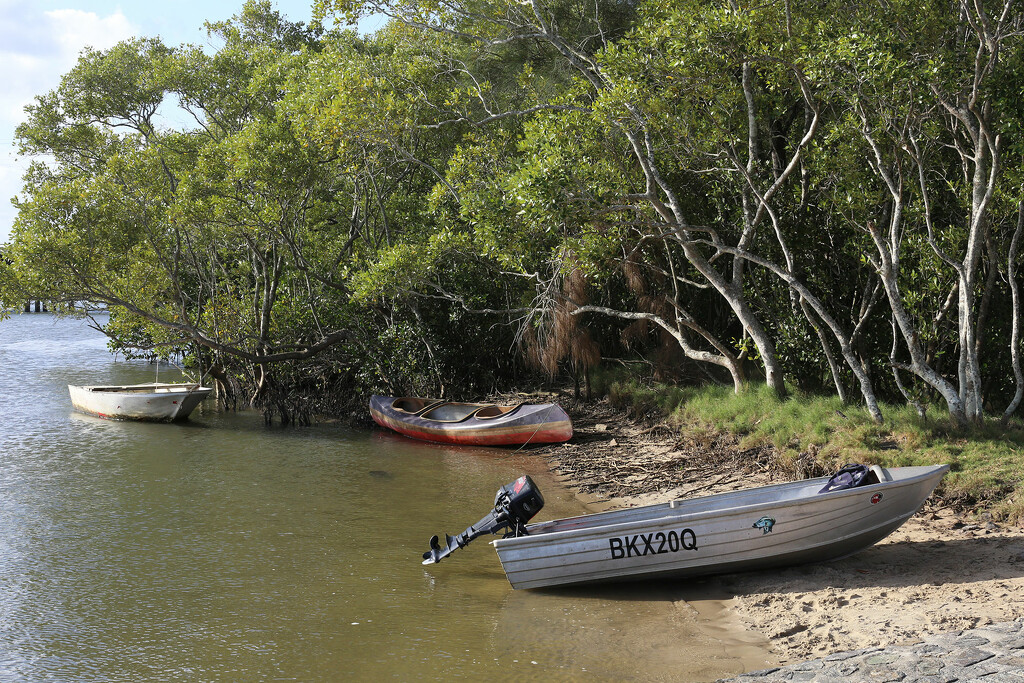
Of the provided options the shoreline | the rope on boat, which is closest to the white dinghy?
the shoreline

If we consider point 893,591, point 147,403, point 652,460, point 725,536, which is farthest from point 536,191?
point 147,403

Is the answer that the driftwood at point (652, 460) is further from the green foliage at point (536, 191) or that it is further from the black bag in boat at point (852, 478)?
the black bag in boat at point (852, 478)

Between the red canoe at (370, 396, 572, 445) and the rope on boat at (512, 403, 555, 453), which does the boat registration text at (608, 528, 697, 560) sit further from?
the rope on boat at (512, 403, 555, 453)

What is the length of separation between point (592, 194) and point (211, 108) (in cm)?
1248

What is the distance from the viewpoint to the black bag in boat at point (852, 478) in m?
7.15

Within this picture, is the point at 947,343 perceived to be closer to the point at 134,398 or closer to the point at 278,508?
the point at 278,508

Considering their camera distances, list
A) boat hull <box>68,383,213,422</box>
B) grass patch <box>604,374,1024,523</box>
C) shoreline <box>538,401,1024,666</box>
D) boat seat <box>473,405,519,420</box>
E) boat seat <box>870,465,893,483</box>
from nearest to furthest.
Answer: shoreline <box>538,401,1024,666</box> < boat seat <box>870,465,893,483</box> < grass patch <box>604,374,1024,523</box> < boat seat <box>473,405,519,420</box> < boat hull <box>68,383,213,422</box>

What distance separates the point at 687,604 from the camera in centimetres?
704

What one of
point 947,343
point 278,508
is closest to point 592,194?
point 947,343

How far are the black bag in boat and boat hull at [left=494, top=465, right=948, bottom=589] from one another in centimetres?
24

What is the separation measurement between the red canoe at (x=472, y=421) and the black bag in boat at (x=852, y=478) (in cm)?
676

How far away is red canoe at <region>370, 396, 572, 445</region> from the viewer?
14039 mm

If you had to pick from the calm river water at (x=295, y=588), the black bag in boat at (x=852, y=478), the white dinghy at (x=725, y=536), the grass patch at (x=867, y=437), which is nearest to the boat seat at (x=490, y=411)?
the calm river water at (x=295, y=588)

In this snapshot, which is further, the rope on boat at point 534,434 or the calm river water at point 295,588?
the rope on boat at point 534,434
